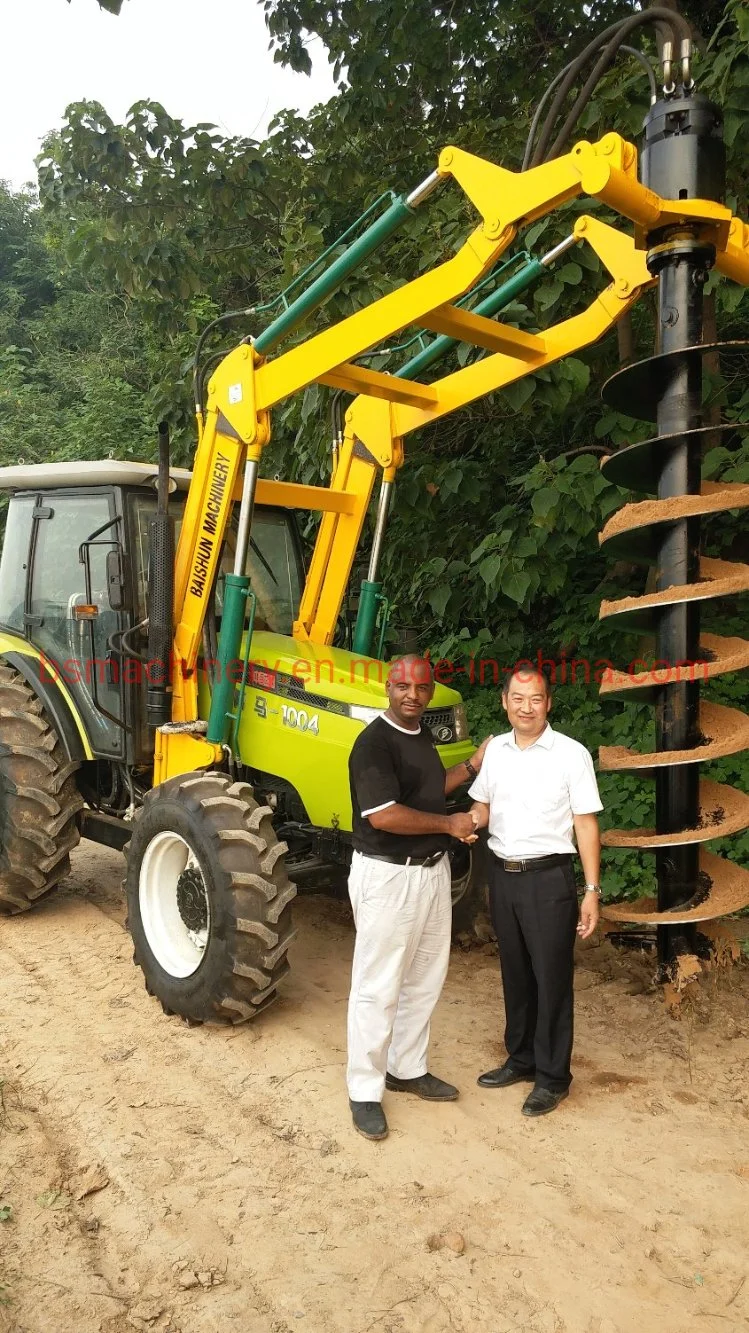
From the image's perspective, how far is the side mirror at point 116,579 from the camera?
4488 mm

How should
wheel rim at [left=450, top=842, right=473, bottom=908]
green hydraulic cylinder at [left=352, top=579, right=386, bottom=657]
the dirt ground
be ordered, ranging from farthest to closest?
green hydraulic cylinder at [left=352, top=579, right=386, bottom=657] < wheel rim at [left=450, top=842, right=473, bottom=908] < the dirt ground

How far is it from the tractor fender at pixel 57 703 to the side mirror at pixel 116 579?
1.00 meters

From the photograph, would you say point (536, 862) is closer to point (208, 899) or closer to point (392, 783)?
point (392, 783)

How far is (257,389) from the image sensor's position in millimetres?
4273

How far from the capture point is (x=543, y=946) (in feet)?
11.6

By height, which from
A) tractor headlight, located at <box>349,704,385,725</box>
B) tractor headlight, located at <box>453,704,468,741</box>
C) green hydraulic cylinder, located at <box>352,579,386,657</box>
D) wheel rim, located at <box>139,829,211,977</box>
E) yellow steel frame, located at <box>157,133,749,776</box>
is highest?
yellow steel frame, located at <box>157,133,749,776</box>

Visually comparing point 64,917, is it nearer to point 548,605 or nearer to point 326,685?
point 326,685

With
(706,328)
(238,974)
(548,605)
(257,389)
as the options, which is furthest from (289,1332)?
(548,605)

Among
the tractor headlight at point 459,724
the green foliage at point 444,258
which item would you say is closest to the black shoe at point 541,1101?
the tractor headlight at point 459,724

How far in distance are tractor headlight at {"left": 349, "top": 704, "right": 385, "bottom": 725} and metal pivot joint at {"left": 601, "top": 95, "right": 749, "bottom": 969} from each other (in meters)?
1.02

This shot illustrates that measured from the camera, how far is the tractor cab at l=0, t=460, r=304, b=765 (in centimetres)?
494

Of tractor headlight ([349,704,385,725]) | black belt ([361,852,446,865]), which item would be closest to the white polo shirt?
black belt ([361,852,446,865])

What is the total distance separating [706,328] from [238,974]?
4.27 metres

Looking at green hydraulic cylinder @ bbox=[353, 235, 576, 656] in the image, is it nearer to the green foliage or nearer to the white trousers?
the green foliage
